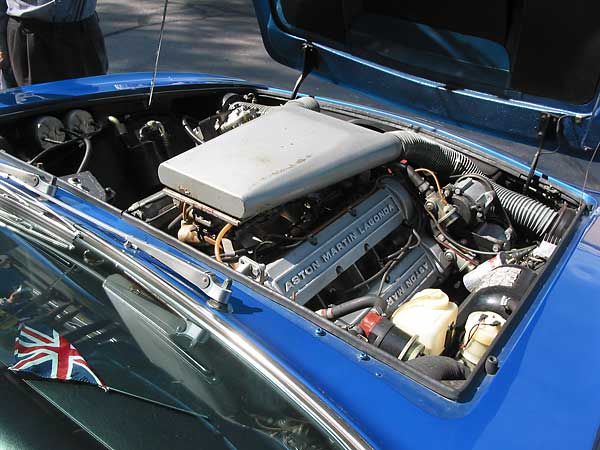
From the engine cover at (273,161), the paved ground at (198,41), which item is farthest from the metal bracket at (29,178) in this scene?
the paved ground at (198,41)

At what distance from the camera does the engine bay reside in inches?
63.6

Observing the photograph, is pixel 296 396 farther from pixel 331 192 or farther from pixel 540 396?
pixel 331 192

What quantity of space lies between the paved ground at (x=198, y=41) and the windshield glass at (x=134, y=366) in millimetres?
3146

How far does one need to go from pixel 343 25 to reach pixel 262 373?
1494 mm

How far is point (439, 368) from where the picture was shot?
4.43 feet

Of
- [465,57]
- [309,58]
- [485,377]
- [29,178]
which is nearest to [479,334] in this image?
[485,377]

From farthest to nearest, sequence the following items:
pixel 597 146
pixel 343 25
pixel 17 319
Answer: pixel 343 25 → pixel 597 146 → pixel 17 319

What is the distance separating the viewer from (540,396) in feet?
4.06

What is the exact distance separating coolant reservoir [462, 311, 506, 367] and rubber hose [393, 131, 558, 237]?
24.6 inches

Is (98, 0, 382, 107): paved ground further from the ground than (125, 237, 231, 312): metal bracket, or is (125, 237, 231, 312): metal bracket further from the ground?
(125, 237, 231, 312): metal bracket

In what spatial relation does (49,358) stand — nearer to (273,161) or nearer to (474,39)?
(273,161)

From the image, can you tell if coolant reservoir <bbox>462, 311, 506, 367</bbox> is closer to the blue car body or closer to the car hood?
the blue car body

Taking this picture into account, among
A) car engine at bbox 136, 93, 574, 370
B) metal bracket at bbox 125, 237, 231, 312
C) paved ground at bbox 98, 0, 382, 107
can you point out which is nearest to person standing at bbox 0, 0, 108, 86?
car engine at bbox 136, 93, 574, 370

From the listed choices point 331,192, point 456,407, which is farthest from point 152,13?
point 456,407
